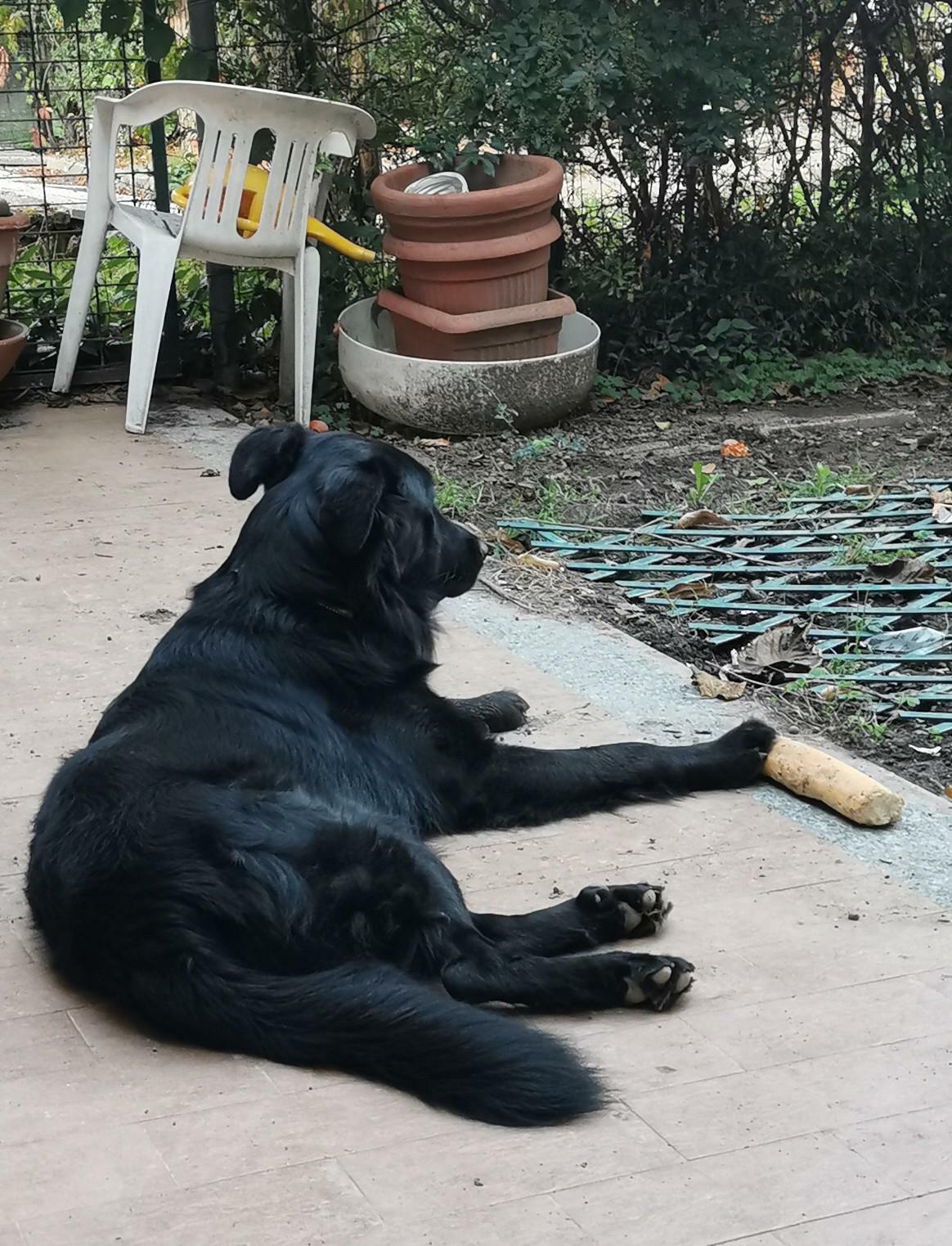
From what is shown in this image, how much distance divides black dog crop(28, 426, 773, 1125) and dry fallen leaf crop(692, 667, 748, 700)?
49cm

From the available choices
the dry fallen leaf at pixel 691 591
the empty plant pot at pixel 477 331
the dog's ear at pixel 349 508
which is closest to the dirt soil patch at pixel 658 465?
the dry fallen leaf at pixel 691 591

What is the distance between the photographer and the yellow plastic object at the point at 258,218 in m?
6.25

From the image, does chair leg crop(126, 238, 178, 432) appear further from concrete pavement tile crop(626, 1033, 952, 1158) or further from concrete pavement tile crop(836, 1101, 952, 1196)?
concrete pavement tile crop(836, 1101, 952, 1196)

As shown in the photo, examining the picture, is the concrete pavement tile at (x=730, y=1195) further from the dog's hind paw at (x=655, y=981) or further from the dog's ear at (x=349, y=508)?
the dog's ear at (x=349, y=508)

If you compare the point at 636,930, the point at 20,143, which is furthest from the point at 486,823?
the point at 20,143

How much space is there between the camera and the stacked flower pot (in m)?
6.24

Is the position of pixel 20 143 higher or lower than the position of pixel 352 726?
higher

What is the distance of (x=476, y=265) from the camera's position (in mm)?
6312

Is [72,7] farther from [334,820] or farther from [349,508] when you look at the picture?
[334,820]

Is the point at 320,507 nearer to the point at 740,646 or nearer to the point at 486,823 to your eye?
the point at 486,823

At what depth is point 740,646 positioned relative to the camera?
419 cm

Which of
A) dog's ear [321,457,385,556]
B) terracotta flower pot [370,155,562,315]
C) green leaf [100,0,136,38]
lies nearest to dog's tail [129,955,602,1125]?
dog's ear [321,457,385,556]

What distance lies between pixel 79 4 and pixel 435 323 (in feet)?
6.59

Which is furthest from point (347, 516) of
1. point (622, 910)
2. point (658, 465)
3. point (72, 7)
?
point (72, 7)
